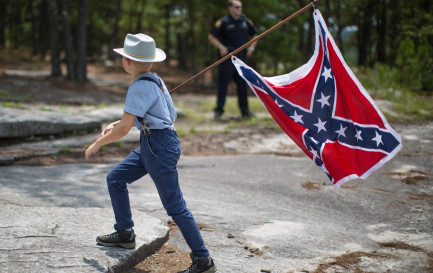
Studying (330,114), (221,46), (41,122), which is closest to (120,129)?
(330,114)

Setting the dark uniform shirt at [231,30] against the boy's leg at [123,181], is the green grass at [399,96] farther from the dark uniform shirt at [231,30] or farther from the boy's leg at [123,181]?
the boy's leg at [123,181]

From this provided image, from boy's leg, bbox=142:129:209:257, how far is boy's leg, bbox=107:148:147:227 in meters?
0.17

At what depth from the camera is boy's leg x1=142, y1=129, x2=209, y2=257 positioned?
315 cm

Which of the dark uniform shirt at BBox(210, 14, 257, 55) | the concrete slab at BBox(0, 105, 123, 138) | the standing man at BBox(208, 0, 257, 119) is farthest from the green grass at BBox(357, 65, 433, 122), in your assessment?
the concrete slab at BBox(0, 105, 123, 138)

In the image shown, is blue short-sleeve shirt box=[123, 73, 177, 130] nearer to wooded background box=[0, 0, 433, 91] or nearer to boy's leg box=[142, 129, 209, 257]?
boy's leg box=[142, 129, 209, 257]

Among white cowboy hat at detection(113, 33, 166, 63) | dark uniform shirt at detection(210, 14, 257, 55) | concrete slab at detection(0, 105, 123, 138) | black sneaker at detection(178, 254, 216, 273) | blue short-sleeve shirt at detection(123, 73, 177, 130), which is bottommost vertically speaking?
black sneaker at detection(178, 254, 216, 273)

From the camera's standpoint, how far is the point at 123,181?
3.36m

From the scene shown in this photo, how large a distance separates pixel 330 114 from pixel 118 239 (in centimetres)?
192

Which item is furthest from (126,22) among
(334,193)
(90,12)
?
(334,193)

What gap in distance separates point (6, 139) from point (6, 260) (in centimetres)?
475

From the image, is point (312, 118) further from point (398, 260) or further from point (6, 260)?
point (6, 260)

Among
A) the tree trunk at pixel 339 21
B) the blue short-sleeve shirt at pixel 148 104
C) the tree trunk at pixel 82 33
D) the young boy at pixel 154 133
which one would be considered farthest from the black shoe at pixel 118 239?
the tree trunk at pixel 339 21

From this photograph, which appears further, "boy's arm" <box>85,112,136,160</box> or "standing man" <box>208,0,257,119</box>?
"standing man" <box>208,0,257,119</box>

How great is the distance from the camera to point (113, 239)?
3.45 meters
